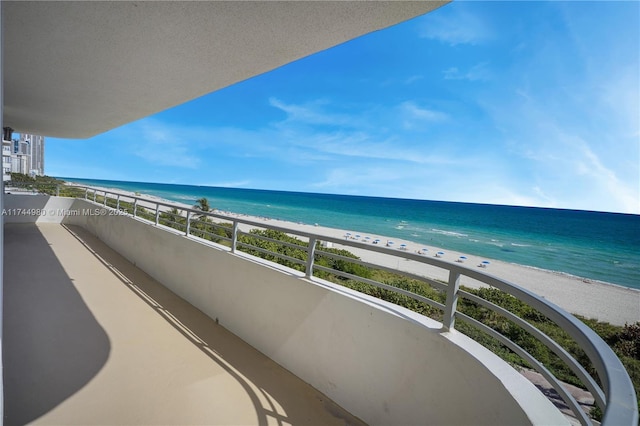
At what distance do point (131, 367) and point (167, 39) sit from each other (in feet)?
8.95

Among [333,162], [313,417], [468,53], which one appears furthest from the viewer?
[333,162]

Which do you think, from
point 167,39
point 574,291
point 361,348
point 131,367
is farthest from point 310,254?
point 574,291

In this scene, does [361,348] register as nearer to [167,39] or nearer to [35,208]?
[167,39]

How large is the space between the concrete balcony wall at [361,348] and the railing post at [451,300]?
0.07m

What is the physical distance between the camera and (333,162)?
5831 cm

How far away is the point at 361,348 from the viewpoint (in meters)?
2.07

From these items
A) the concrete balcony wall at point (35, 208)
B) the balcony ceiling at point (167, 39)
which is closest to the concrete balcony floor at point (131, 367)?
the balcony ceiling at point (167, 39)

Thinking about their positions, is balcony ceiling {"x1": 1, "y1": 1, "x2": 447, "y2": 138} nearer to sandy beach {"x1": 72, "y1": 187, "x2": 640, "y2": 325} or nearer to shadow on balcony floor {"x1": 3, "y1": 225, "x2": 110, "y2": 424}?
shadow on balcony floor {"x1": 3, "y1": 225, "x2": 110, "y2": 424}

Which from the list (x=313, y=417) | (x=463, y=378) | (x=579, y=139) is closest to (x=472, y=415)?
(x=463, y=378)

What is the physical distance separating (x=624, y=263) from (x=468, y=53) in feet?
63.3

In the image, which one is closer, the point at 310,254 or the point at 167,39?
the point at 167,39

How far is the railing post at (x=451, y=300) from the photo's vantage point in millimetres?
1651

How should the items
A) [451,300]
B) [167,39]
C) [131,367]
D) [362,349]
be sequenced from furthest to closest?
[131,367], [167,39], [362,349], [451,300]

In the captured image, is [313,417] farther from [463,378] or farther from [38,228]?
[38,228]
